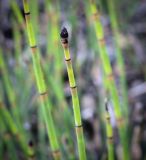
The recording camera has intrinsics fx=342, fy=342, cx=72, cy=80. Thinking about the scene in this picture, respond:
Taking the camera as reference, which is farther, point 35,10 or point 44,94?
point 35,10

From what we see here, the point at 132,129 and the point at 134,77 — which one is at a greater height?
the point at 134,77

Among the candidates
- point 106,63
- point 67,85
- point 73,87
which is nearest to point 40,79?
point 73,87

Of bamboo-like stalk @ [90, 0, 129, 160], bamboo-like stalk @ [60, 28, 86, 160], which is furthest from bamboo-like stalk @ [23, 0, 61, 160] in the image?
bamboo-like stalk @ [90, 0, 129, 160]

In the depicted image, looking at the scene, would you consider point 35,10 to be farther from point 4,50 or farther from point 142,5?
point 142,5

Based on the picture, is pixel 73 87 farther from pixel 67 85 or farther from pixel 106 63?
pixel 67 85

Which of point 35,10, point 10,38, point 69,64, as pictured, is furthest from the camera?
point 10,38

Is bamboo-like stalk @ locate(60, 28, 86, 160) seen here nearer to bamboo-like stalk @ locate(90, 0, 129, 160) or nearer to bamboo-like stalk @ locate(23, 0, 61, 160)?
bamboo-like stalk @ locate(23, 0, 61, 160)

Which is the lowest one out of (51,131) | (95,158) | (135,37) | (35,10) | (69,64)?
(95,158)

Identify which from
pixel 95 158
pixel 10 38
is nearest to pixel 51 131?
pixel 95 158
